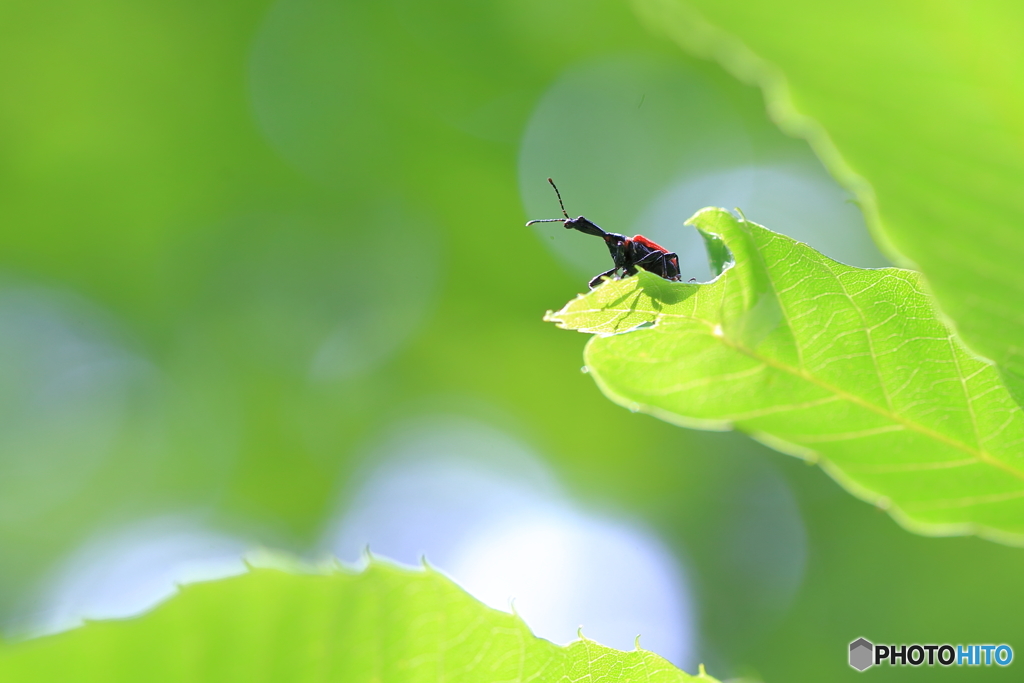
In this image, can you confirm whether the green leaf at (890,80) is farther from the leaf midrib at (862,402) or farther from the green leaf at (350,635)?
the green leaf at (350,635)

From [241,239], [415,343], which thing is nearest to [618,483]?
[415,343]

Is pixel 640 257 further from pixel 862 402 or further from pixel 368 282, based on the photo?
pixel 368 282

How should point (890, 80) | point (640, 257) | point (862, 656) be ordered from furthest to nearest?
point (640, 257), point (862, 656), point (890, 80)

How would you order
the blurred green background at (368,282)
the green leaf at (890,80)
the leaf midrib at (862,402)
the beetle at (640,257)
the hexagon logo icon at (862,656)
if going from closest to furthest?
the green leaf at (890,80) < the leaf midrib at (862,402) < the hexagon logo icon at (862,656) < the beetle at (640,257) < the blurred green background at (368,282)

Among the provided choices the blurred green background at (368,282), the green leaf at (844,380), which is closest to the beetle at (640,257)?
the green leaf at (844,380)

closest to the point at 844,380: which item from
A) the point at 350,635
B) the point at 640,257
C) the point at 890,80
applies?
the point at 890,80

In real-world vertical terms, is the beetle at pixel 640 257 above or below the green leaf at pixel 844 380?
above
